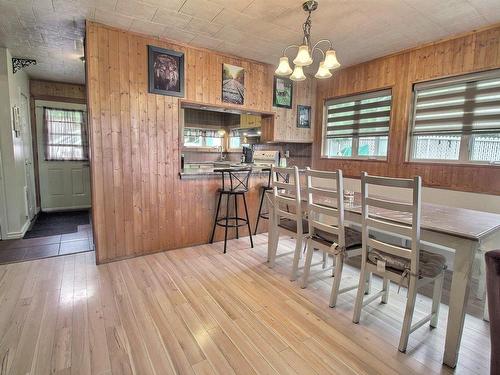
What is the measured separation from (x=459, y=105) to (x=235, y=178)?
2.75 m

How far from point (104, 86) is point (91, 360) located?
247cm

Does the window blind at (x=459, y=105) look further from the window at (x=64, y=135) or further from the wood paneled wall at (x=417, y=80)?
the window at (x=64, y=135)

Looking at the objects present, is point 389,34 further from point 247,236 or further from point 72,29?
point 72,29

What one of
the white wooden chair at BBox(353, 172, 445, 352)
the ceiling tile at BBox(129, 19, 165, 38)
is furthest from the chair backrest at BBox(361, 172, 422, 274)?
the ceiling tile at BBox(129, 19, 165, 38)

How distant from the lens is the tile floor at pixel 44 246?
3107 mm

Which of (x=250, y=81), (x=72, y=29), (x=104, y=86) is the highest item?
(x=72, y=29)

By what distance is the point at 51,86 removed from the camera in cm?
506

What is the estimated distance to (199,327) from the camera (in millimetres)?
1908

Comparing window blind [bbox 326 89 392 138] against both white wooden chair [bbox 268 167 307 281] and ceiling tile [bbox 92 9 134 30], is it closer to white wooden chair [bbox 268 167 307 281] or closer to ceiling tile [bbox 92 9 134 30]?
white wooden chair [bbox 268 167 307 281]

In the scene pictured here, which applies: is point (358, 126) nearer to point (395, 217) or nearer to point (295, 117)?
point (295, 117)

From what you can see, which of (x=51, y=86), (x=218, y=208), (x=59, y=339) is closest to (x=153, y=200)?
(x=218, y=208)

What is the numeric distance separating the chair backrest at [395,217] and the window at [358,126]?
2.23 metres

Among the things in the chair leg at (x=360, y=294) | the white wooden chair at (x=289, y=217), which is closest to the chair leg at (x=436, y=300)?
the chair leg at (x=360, y=294)

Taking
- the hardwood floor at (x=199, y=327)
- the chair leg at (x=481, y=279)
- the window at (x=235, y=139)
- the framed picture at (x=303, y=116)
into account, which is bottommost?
the hardwood floor at (x=199, y=327)
